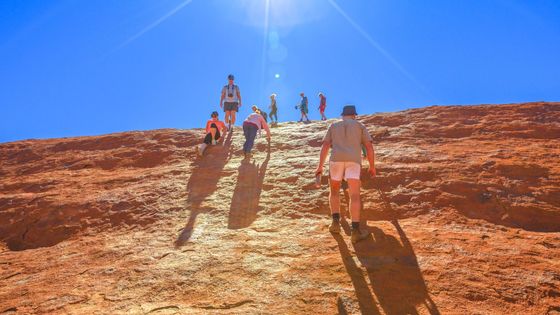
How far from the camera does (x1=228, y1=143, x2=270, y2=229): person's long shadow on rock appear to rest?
19.6ft

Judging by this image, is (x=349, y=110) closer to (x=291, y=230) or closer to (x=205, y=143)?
(x=291, y=230)

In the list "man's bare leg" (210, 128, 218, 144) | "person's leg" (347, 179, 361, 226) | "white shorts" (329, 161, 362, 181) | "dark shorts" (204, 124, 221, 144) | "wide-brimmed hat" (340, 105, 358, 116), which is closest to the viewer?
"person's leg" (347, 179, 361, 226)

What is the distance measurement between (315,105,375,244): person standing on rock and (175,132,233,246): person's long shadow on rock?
7.38 feet

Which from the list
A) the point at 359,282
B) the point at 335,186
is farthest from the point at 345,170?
the point at 359,282

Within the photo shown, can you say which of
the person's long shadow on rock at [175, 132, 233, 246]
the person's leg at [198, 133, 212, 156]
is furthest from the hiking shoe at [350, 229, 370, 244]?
the person's leg at [198, 133, 212, 156]

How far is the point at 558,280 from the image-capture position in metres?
3.77

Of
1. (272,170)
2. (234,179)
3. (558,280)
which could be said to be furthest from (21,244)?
(558,280)

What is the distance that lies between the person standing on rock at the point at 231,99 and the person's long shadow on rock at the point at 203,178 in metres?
1.29

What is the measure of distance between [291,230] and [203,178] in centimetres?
338

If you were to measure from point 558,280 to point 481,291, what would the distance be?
35.4 inches

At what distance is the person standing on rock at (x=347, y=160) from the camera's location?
4953 mm

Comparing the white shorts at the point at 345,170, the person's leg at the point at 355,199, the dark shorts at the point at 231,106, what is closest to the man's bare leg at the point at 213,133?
the dark shorts at the point at 231,106

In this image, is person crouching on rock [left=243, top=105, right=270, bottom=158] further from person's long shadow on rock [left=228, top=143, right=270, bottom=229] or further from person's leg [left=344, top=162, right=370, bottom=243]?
person's leg [left=344, top=162, right=370, bottom=243]

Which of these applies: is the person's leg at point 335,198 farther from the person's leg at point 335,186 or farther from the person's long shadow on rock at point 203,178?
the person's long shadow on rock at point 203,178
